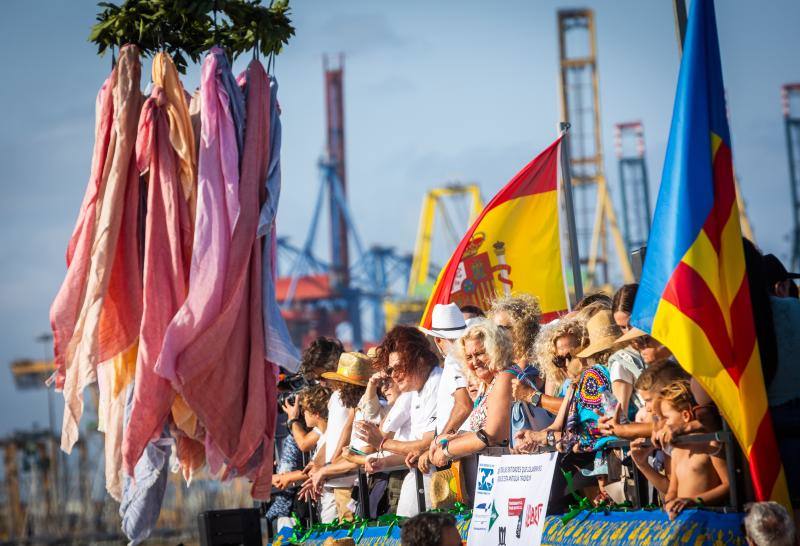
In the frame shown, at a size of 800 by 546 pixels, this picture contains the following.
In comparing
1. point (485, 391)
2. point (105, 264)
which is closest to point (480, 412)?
point (485, 391)

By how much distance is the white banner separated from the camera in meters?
5.40

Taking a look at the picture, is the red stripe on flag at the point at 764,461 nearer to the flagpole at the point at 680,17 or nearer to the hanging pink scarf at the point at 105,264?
the flagpole at the point at 680,17

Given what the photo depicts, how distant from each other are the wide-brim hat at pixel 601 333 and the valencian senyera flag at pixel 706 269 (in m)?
0.73

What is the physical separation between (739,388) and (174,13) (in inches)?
119

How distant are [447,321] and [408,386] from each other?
0.57m

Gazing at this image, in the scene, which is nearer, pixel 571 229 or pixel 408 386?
pixel 408 386

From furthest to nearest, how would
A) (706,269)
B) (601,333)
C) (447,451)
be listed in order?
1. (447,451)
2. (601,333)
3. (706,269)

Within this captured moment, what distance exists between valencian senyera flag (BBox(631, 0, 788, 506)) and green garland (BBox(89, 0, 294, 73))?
6.22ft

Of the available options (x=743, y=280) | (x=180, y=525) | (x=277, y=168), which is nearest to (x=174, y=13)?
(x=277, y=168)

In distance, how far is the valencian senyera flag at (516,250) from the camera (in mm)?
8547

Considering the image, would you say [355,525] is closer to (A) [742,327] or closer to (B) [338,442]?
(B) [338,442]

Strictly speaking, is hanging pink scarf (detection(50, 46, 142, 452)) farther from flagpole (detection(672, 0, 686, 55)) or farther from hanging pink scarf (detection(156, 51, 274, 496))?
flagpole (detection(672, 0, 686, 55))

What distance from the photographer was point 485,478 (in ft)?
19.0

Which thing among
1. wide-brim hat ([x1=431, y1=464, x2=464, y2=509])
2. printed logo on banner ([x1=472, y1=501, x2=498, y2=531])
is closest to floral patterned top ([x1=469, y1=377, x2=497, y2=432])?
wide-brim hat ([x1=431, y1=464, x2=464, y2=509])
